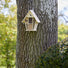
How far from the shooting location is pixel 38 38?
1850 mm

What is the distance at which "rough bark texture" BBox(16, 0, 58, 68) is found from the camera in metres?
1.85

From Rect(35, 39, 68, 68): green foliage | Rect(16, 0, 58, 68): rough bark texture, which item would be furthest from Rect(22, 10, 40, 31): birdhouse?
Rect(35, 39, 68, 68): green foliage

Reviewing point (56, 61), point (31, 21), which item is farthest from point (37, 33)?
point (56, 61)

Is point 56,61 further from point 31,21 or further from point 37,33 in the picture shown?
point 31,21

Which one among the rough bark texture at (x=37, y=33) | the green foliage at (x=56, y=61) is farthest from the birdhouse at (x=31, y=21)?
the green foliage at (x=56, y=61)

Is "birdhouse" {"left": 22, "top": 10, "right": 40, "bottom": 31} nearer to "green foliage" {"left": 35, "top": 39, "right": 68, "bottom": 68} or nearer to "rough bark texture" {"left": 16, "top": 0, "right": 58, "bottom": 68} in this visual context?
"rough bark texture" {"left": 16, "top": 0, "right": 58, "bottom": 68}

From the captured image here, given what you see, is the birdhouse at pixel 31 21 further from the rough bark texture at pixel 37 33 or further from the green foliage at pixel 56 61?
the green foliage at pixel 56 61

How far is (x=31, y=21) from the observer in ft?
6.13

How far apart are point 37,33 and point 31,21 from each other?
8.7 inches

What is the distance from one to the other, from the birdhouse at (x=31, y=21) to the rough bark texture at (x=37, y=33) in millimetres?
65

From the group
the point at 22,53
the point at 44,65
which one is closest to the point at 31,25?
the point at 22,53

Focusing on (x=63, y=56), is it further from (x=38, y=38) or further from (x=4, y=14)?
(x=4, y=14)

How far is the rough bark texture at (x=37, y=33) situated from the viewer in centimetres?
185

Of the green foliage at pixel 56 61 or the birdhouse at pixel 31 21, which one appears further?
the birdhouse at pixel 31 21
